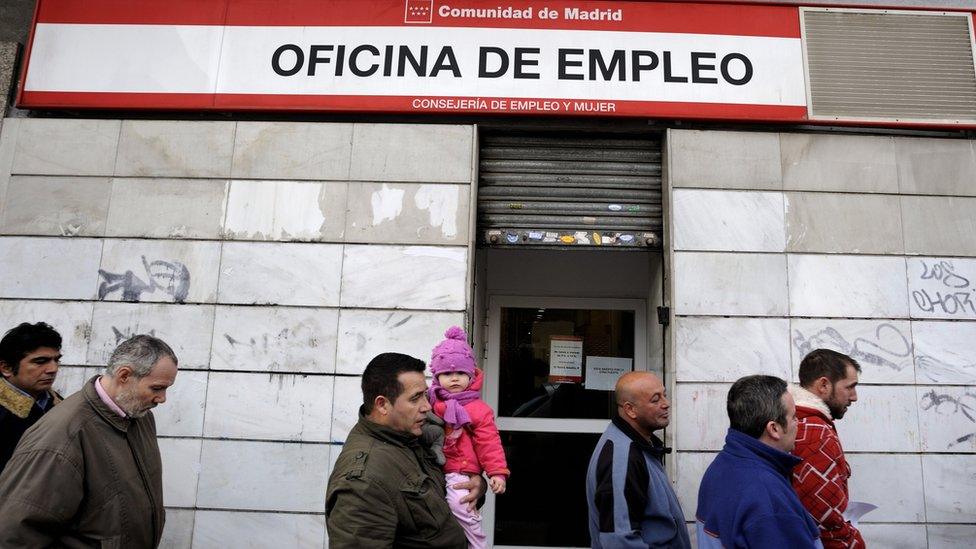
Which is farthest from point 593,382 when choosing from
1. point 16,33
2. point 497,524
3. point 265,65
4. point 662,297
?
point 16,33

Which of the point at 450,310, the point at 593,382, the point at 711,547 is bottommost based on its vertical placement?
the point at 711,547

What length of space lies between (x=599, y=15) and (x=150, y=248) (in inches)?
157

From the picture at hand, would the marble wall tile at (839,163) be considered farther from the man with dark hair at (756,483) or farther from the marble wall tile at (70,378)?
the marble wall tile at (70,378)

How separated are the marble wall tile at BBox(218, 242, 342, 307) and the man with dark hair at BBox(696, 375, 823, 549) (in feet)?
9.91

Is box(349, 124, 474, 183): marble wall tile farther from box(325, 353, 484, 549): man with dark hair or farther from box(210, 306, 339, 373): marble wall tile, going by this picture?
box(325, 353, 484, 549): man with dark hair

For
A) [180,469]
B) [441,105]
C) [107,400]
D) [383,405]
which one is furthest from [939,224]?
[180,469]

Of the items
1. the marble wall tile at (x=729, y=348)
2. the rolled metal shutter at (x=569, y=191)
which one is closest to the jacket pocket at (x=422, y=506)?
the marble wall tile at (x=729, y=348)

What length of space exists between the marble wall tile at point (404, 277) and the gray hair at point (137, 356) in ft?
6.57

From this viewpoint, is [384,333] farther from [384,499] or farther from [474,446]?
[384,499]

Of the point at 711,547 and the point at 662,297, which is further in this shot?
the point at 662,297

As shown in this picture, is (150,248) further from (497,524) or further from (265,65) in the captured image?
(497,524)

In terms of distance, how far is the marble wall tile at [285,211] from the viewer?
4.59 metres

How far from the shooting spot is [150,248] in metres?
4.59

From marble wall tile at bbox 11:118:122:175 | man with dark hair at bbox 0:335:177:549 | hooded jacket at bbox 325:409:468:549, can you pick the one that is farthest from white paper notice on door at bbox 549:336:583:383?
marble wall tile at bbox 11:118:122:175
